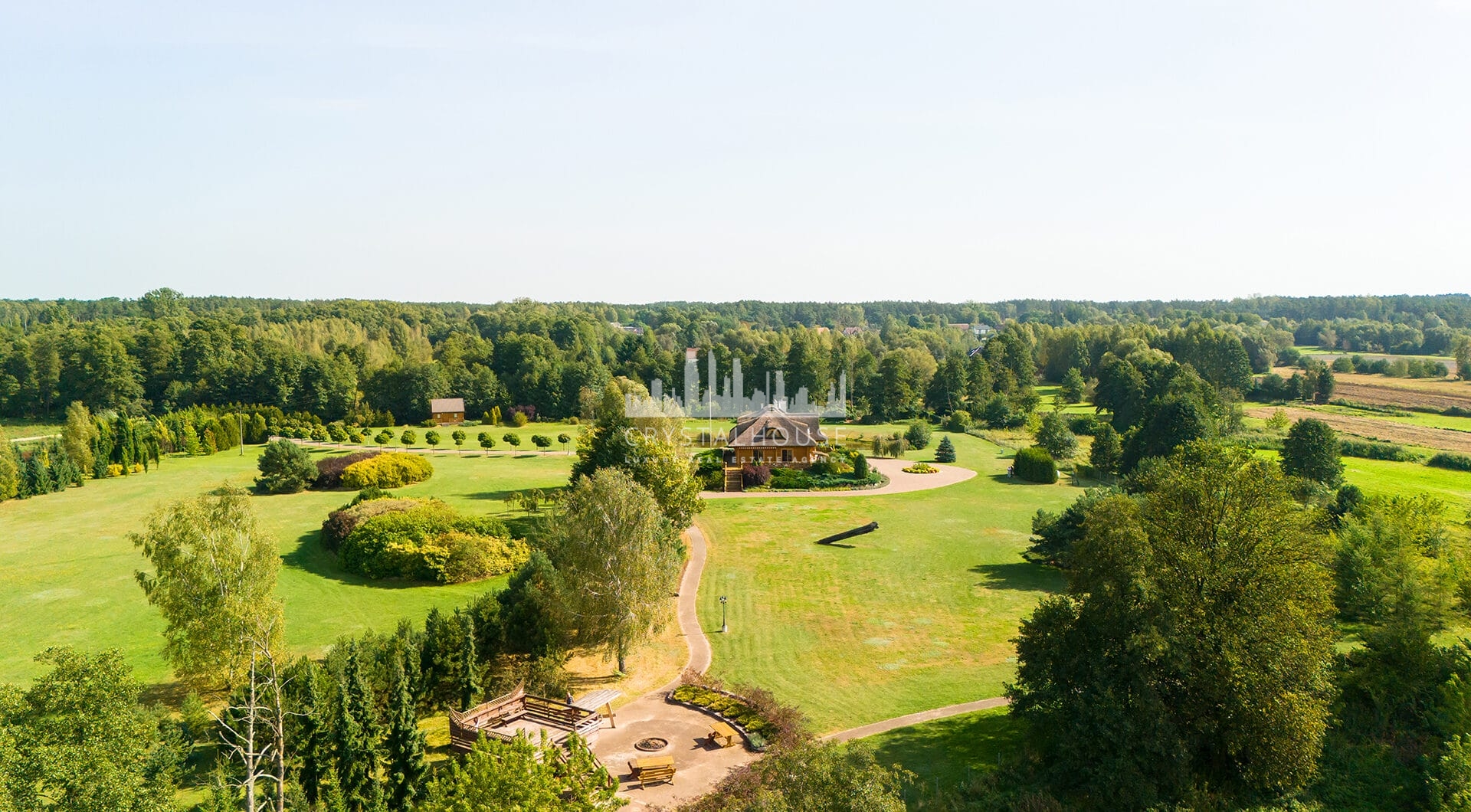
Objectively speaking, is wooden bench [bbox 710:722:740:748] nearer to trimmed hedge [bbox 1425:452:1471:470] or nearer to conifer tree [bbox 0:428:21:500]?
conifer tree [bbox 0:428:21:500]

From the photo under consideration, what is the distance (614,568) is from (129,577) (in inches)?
897

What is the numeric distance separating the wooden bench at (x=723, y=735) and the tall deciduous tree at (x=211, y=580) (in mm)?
12181

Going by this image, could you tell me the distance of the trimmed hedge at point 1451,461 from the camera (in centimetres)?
5488

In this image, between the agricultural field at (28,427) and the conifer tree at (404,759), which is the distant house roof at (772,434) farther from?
the agricultural field at (28,427)

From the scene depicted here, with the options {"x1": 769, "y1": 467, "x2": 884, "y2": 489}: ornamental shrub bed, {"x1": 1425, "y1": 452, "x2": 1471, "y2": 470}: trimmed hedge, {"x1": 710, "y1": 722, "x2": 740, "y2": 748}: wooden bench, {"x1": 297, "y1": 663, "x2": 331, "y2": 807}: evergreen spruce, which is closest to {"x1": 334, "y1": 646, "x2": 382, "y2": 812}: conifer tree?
{"x1": 297, "y1": 663, "x2": 331, "y2": 807}: evergreen spruce

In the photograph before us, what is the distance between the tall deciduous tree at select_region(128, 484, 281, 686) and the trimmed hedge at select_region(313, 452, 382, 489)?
32.8 meters

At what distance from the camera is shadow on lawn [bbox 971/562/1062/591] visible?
3544 cm

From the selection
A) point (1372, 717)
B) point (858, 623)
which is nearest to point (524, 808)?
point (858, 623)

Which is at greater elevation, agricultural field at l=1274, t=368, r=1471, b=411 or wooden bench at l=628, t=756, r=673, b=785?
agricultural field at l=1274, t=368, r=1471, b=411

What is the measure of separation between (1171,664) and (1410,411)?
8172 centimetres

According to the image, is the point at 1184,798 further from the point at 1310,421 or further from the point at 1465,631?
the point at 1310,421

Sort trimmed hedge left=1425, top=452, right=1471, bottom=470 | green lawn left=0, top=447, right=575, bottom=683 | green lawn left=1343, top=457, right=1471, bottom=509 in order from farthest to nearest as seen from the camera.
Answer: trimmed hedge left=1425, top=452, right=1471, bottom=470
green lawn left=1343, top=457, right=1471, bottom=509
green lawn left=0, top=447, right=575, bottom=683

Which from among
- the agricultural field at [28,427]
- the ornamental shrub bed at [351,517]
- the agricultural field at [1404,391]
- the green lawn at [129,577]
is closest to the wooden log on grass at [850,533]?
the green lawn at [129,577]

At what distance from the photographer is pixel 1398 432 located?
67562 mm
